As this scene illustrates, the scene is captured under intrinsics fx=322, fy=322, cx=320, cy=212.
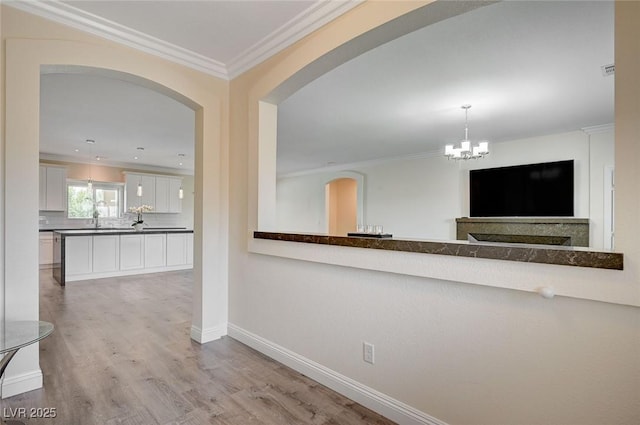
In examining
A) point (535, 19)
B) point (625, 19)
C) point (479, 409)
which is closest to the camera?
point (625, 19)

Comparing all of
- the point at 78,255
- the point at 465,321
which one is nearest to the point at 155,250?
the point at 78,255

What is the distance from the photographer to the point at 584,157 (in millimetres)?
5172

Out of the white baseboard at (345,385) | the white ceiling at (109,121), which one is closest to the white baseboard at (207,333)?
the white baseboard at (345,385)

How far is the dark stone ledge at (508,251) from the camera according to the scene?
1245 millimetres

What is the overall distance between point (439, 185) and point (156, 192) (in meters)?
7.45

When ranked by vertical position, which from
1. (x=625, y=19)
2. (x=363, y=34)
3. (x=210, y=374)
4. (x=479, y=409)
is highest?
(x=363, y=34)

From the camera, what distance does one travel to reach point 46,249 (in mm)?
7363

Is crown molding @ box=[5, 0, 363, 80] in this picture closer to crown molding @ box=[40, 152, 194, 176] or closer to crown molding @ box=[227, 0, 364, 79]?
crown molding @ box=[227, 0, 364, 79]

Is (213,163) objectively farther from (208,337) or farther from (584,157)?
(584,157)

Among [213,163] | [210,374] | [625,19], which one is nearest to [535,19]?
[625,19]

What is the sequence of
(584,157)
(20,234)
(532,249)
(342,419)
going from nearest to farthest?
(532,249)
(342,419)
(20,234)
(584,157)

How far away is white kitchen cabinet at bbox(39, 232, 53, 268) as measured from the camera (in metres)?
7.24

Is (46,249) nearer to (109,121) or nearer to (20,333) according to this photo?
(109,121)

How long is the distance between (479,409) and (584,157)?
17.4 ft
